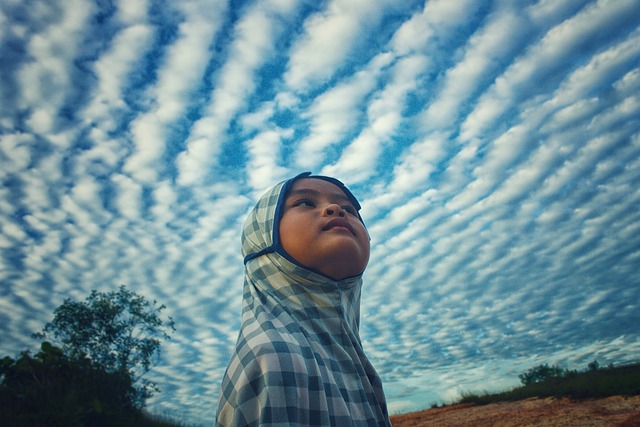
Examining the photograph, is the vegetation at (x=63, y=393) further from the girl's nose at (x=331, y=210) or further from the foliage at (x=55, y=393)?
the girl's nose at (x=331, y=210)

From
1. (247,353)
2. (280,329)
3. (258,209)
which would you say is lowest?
(247,353)

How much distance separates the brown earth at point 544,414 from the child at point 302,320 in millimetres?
4041

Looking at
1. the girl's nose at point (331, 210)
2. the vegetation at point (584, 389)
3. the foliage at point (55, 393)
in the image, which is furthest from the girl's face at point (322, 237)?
the foliage at point (55, 393)

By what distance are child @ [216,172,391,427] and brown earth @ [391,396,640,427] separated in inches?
159

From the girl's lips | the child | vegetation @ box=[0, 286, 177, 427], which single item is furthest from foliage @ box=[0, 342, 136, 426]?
the girl's lips

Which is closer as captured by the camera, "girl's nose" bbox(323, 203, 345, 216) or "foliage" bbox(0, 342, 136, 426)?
"girl's nose" bbox(323, 203, 345, 216)

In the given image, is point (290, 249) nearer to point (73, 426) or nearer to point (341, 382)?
point (341, 382)

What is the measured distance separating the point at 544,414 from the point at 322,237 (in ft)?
16.5

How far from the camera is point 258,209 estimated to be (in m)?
2.76

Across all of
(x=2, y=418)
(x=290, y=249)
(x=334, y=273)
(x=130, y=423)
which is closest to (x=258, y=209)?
(x=290, y=249)

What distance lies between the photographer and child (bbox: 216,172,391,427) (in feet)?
5.09

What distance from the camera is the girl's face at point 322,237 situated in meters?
2.29

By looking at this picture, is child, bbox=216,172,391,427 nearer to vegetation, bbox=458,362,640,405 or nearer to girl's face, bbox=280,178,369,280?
girl's face, bbox=280,178,369,280

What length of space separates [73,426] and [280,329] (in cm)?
869
